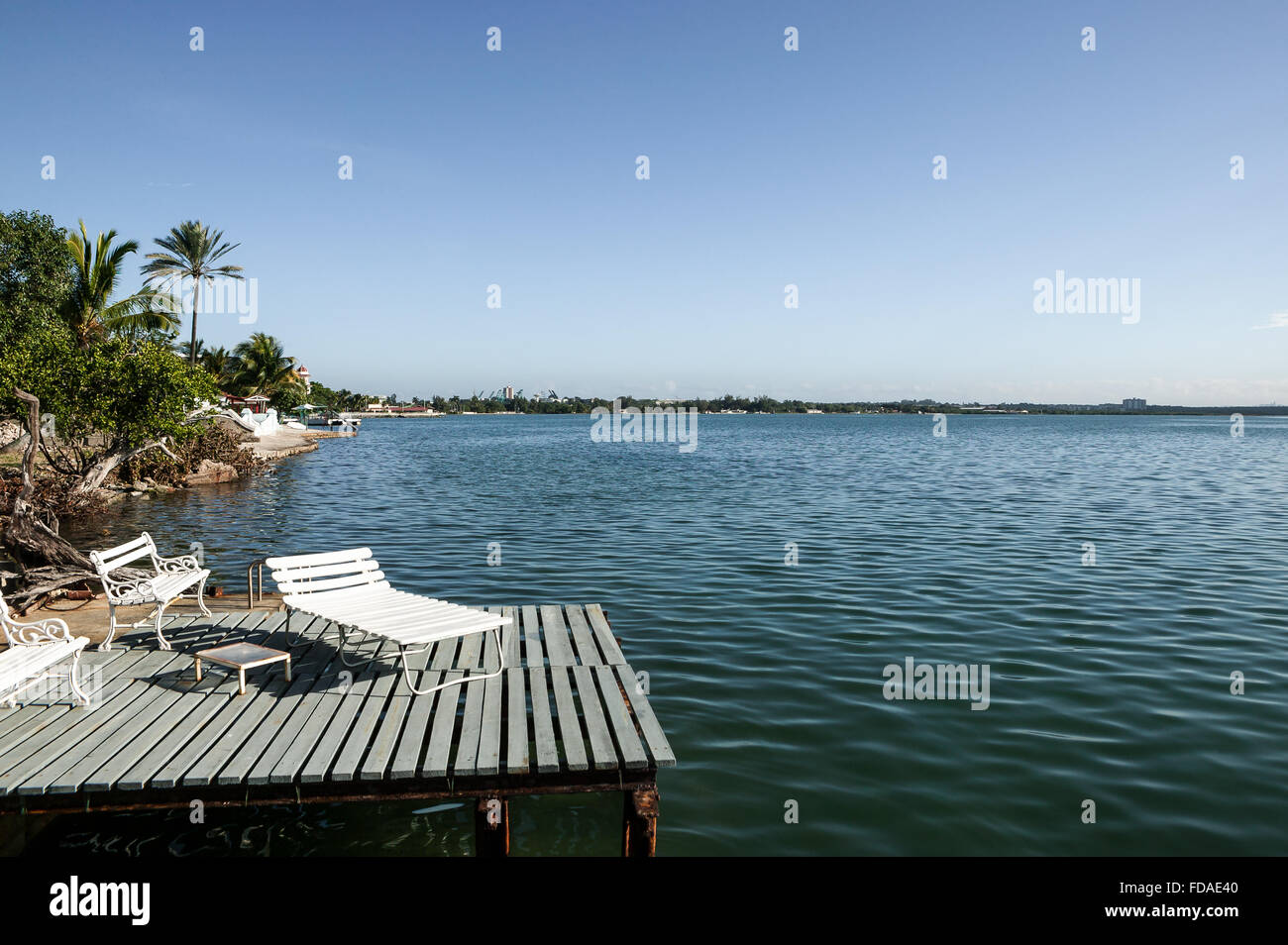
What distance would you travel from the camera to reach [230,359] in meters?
73.0

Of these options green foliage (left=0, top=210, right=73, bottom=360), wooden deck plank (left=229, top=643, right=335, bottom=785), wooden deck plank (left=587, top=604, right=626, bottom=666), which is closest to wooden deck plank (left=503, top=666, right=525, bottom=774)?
wooden deck plank (left=587, top=604, right=626, bottom=666)

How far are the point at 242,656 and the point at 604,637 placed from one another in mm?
3457

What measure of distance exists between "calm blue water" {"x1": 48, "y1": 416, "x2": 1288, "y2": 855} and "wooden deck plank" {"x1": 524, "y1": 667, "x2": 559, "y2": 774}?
788 mm

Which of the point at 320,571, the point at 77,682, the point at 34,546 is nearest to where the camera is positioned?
the point at 77,682

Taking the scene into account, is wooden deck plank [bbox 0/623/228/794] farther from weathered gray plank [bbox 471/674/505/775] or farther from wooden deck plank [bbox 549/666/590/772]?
wooden deck plank [bbox 549/666/590/772]

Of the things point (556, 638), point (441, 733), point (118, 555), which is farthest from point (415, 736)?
point (118, 555)

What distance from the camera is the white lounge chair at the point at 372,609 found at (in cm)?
678

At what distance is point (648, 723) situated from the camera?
596 centimetres

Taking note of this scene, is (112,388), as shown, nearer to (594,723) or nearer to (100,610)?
(100,610)

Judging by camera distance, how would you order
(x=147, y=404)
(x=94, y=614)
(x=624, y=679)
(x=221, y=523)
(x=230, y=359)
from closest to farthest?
1. (x=624, y=679)
2. (x=94, y=614)
3. (x=147, y=404)
4. (x=221, y=523)
5. (x=230, y=359)

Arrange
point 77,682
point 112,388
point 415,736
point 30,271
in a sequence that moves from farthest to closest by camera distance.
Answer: point 30,271, point 112,388, point 77,682, point 415,736
